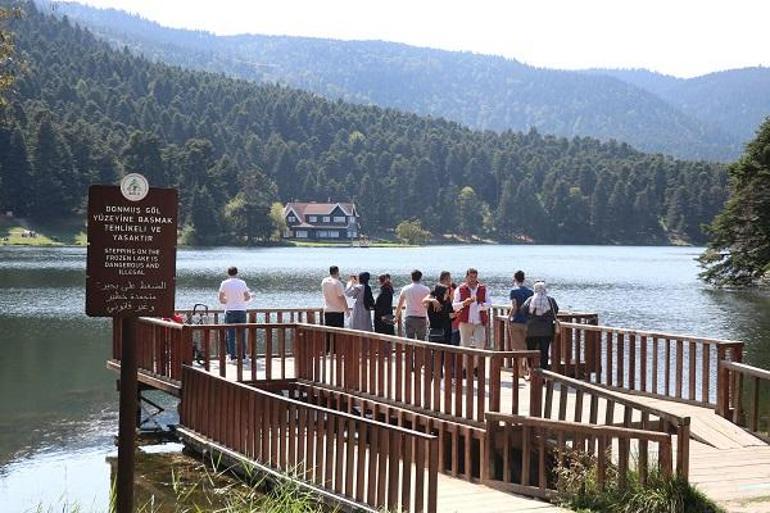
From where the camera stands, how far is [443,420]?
13312 mm

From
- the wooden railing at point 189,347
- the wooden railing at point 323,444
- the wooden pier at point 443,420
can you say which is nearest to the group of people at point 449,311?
the wooden pier at point 443,420

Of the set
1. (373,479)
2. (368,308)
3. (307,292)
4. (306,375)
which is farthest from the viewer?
(307,292)

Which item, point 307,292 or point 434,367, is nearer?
point 434,367

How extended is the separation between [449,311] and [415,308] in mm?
600

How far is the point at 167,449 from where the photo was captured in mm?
17078

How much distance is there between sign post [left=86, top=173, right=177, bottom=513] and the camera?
806 cm

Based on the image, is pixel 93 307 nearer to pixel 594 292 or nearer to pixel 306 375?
pixel 306 375

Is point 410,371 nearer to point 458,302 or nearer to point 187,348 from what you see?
point 458,302

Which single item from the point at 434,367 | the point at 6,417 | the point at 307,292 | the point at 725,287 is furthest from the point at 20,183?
the point at 434,367

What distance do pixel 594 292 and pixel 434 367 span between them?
48307mm

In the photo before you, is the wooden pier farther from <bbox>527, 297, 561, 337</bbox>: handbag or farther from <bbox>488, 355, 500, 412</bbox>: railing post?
<bbox>527, 297, 561, 337</bbox>: handbag

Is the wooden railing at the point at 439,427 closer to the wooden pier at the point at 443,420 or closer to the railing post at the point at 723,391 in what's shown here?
the wooden pier at the point at 443,420

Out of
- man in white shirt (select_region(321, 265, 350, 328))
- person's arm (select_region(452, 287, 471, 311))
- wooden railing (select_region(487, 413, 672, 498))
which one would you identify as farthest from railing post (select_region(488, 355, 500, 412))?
man in white shirt (select_region(321, 265, 350, 328))

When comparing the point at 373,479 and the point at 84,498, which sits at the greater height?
the point at 373,479
